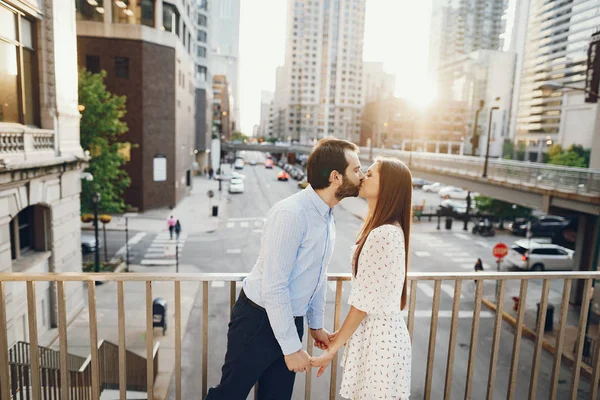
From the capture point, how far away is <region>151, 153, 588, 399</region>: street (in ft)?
33.6

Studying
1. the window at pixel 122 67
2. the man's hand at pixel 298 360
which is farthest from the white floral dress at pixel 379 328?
the window at pixel 122 67

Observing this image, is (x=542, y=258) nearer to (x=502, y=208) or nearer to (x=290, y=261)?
(x=502, y=208)

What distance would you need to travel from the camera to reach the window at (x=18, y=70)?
27.8 feet

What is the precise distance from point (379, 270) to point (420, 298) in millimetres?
14596

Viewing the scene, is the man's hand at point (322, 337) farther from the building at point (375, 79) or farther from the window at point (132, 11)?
the building at point (375, 79)

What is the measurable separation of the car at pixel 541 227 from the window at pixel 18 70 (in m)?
29.7

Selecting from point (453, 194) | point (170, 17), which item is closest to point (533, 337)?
point (170, 17)

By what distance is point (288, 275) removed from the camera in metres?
2.38

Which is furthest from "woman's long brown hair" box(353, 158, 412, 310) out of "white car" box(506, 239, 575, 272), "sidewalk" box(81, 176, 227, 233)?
"sidewalk" box(81, 176, 227, 233)

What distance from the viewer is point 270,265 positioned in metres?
2.36

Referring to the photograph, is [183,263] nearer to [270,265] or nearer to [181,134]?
[270,265]

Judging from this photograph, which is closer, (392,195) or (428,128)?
(392,195)

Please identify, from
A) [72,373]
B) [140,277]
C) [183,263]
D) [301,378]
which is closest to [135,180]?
[183,263]

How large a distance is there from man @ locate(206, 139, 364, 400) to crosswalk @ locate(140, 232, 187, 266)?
52.3 ft
